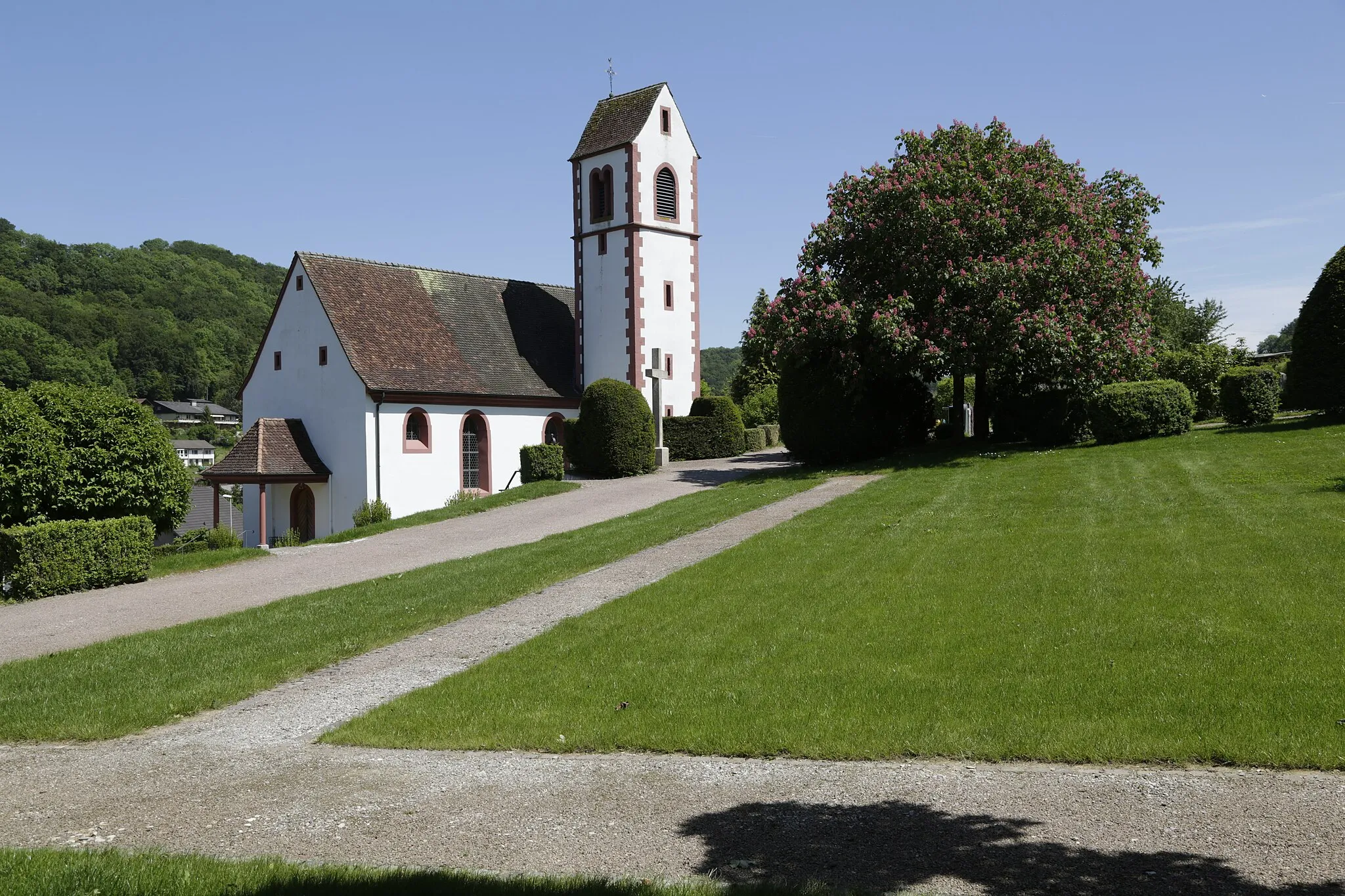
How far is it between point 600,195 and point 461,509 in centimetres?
1677

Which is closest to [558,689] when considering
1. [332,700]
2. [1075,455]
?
[332,700]

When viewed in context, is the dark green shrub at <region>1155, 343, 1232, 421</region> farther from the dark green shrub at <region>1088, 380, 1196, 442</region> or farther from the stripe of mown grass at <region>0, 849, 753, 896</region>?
the stripe of mown grass at <region>0, 849, 753, 896</region>

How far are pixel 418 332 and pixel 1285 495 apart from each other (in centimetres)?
2738

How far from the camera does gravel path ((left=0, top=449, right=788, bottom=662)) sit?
1446cm

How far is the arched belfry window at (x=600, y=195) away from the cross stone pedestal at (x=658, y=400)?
5.62 metres

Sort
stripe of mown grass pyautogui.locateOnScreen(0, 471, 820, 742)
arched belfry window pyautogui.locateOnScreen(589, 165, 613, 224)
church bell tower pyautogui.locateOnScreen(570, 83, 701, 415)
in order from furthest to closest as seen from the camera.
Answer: arched belfry window pyautogui.locateOnScreen(589, 165, 613, 224) → church bell tower pyautogui.locateOnScreen(570, 83, 701, 415) → stripe of mown grass pyautogui.locateOnScreen(0, 471, 820, 742)

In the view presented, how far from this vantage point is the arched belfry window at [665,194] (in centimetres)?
3922

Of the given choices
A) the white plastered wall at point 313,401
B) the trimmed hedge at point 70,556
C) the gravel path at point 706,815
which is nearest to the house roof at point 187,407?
the white plastered wall at point 313,401

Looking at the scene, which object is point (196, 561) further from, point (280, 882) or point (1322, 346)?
point (1322, 346)

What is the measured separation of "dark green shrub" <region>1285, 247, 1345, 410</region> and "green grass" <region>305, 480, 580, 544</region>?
64.5ft

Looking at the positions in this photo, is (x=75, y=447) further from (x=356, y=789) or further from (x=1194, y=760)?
(x=1194, y=760)

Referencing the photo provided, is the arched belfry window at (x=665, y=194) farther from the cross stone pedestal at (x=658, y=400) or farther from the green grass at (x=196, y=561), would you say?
the green grass at (x=196, y=561)

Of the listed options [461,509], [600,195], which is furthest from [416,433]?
[600,195]

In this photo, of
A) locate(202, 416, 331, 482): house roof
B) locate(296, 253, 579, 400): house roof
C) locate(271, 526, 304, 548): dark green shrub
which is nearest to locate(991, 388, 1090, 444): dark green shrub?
locate(296, 253, 579, 400): house roof
